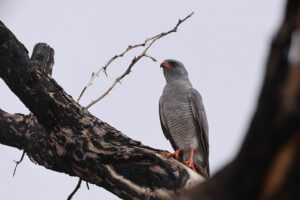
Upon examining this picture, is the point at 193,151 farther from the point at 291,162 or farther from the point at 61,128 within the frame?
the point at 291,162

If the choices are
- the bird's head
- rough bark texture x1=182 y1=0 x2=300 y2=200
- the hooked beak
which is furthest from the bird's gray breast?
rough bark texture x1=182 y1=0 x2=300 y2=200

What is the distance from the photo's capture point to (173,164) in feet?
9.71

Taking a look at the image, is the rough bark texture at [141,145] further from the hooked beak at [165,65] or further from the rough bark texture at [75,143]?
the hooked beak at [165,65]

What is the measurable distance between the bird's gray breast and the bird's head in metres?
0.82

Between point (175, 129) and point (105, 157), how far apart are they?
2.62m

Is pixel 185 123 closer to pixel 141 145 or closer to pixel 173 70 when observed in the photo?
pixel 173 70

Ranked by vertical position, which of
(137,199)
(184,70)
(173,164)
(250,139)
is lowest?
(137,199)

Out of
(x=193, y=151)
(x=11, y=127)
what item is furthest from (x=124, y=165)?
(x=193, y=151)

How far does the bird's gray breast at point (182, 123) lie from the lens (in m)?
5.48

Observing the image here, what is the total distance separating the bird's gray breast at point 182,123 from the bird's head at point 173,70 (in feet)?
2.70

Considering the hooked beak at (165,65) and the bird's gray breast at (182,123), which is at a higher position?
the hooked beak at (165,65)

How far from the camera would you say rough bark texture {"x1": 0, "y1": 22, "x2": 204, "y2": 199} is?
289cm

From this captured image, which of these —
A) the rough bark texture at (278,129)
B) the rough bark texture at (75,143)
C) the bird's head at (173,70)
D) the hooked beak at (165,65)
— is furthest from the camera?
the hooked beak at (165,65)

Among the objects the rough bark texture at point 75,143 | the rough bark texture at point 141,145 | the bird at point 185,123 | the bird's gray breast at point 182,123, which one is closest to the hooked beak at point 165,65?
the bird at point 185,123
